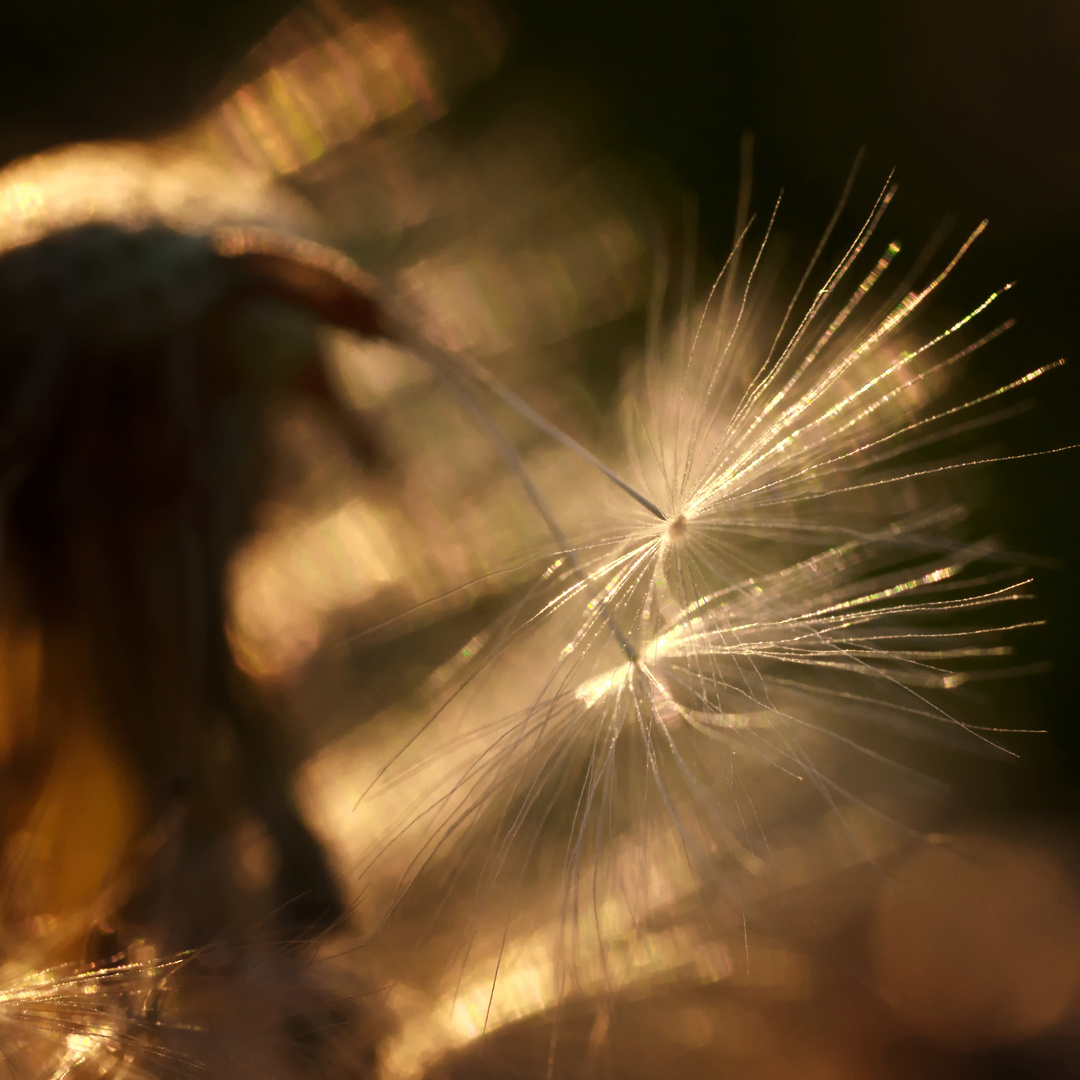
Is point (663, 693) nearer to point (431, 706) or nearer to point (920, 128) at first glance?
point (431, 706)

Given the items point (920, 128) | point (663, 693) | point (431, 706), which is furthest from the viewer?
point (920, 128)

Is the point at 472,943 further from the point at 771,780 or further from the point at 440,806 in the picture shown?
the point at 771,780

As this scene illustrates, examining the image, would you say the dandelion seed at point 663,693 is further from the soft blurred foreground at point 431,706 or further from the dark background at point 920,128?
the dark background at point 920,128

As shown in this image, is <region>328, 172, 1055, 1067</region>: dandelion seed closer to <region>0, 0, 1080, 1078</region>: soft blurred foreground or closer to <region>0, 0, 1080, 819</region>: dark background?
<region>0, 0, 1080, 1078</region>: soft blurred foreground

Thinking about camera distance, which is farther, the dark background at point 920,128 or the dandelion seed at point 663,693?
the dark background at point 920,128

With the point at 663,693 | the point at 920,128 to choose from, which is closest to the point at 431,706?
the point at 663,693

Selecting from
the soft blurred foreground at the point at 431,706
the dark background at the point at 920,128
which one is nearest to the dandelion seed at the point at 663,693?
the soft blurred foreground at the point at 431,706

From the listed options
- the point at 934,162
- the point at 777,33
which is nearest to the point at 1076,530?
the point at 934,162

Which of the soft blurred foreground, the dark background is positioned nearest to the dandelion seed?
the soft blurred foreground

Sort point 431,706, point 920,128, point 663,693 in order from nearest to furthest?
1. point 663,693
2. point 431,706
3. point 920,128
